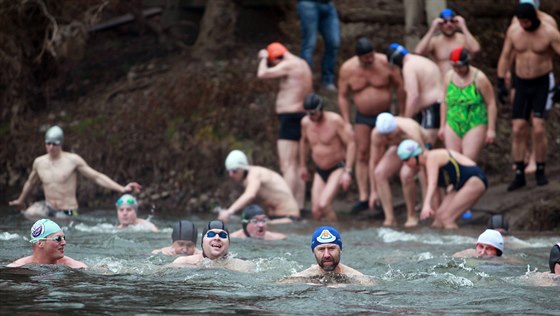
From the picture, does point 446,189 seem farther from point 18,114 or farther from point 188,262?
point 18,114

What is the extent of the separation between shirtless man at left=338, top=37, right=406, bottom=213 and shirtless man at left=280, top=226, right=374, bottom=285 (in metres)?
6.41

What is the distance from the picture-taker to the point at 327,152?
723 inches

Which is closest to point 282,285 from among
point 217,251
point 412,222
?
point 217,251

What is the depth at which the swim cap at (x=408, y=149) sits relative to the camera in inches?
650

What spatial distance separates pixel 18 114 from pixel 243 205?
721 cm

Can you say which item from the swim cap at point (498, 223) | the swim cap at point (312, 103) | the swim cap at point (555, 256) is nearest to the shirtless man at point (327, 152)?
the swim cap at point (312, 103)

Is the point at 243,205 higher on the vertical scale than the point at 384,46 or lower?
lower

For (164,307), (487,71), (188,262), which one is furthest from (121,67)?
(164,307)

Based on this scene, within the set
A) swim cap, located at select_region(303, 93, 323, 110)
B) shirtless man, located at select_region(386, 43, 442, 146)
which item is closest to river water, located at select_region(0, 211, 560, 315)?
shirtless man, located at select_region(386, 43, 442, 146)

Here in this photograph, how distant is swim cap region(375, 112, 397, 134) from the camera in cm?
1678

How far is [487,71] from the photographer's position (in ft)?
68.9

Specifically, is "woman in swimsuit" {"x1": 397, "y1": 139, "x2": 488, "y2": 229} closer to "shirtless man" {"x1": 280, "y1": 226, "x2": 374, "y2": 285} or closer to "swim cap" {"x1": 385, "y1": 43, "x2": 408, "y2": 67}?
"swim cap" {"x1": 385, "y1": 43, "x2": 408, "y2": 67}

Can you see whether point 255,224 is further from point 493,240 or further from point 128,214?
point 493,240

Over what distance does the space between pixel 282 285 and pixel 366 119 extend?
7181 mm
